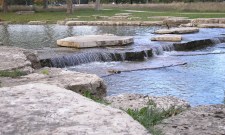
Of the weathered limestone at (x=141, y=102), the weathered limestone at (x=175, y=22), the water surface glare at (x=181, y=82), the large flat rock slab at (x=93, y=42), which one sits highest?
the weathered limestone at (x=141, y=102)

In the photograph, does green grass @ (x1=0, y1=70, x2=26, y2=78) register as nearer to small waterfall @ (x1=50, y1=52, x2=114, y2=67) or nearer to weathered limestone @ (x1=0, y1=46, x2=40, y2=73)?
weathered limestone @ (x1=0, y1=46, x2=40, y2=73)

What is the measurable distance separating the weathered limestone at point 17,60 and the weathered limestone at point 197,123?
182 inches

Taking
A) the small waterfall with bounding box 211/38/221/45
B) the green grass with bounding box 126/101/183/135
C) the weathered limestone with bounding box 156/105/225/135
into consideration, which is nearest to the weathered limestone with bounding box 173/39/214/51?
the small waterfall with bounding box 211/38/221/45

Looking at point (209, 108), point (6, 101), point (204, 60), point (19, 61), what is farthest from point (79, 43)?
point (6, 101)

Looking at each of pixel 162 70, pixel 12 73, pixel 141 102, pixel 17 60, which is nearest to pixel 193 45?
pixel 162 70

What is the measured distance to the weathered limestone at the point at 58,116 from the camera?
9.41 feet

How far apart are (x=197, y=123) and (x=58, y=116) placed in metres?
1.65

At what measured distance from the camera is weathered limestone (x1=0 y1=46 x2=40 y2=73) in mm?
8495

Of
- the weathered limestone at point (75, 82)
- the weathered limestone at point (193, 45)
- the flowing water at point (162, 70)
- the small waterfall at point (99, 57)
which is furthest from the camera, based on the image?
the weathered limestone at point (193, 45)

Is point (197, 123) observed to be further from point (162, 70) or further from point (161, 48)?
point (161, 48)

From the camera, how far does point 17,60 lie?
927 cm

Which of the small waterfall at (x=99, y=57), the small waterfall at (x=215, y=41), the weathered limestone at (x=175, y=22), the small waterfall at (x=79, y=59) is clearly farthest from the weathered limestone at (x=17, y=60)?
the weathered limestone at (x=175, y=22)

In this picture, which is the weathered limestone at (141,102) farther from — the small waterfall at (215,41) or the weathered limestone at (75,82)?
the small waterfall at (215,41)

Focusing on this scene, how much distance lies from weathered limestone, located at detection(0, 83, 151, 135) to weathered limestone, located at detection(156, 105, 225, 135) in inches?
33.0
